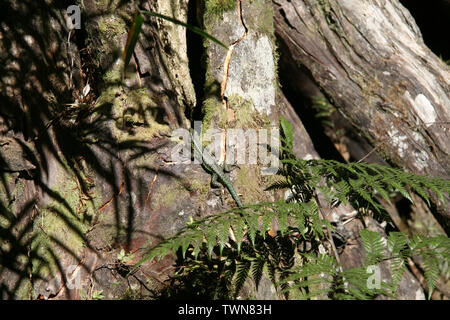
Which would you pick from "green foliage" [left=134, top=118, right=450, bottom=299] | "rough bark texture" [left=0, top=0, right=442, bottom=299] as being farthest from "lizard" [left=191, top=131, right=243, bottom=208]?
"green foliage" [left=134, top=118, right=450, bottom=299]

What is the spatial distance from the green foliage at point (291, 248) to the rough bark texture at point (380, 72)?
2.86 ft

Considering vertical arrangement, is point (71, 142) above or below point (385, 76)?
below

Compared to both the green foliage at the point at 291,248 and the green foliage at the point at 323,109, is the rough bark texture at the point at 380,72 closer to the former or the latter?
the green foliage at the point at 323,109

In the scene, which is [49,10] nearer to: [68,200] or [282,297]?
[68,200]

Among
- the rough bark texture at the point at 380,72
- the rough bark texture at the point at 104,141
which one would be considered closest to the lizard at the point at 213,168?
the rough bark texture at the point at 104,141

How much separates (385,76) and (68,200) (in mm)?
2749

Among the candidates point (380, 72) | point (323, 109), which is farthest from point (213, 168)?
point (323, 109)

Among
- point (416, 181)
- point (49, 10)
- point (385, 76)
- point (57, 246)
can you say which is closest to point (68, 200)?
point (57, 246)

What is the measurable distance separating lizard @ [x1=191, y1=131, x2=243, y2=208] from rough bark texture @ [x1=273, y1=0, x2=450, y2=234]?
61.7 inches

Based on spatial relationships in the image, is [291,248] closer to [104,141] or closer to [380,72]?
[104,141]

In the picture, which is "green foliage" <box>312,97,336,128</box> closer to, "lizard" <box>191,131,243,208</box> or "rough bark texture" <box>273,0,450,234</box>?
"rough bark texture" <box>273,0,450,234</box>

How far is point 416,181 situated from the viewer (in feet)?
7.16
